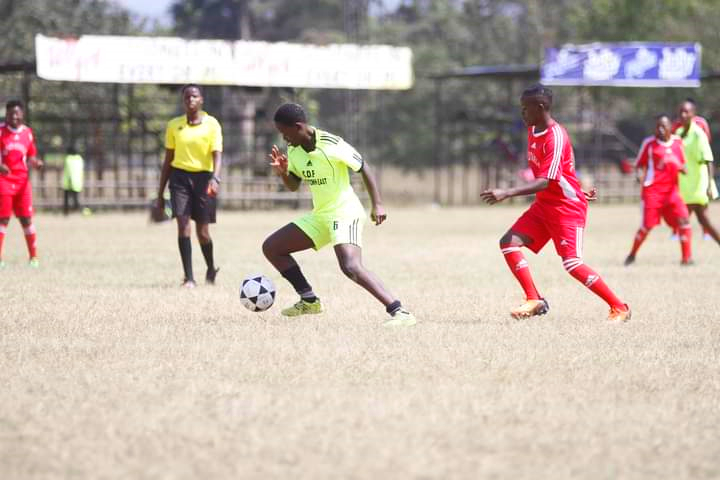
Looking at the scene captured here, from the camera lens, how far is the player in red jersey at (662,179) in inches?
635

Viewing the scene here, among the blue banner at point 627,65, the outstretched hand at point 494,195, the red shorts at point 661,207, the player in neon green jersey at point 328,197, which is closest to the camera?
the outstretched hand at point 494,195

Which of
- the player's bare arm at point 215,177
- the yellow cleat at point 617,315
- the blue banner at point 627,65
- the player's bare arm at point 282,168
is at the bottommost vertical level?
the yellow cleat at point 617,315

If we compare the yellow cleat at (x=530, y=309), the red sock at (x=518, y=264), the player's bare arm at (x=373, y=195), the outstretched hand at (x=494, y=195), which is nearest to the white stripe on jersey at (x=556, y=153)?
the outstretched hand at (x=494, y=195)

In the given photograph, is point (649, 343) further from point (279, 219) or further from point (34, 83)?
point (34, 83)

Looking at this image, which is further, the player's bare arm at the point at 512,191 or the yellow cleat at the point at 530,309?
the yellow cleat at the point at 530,309

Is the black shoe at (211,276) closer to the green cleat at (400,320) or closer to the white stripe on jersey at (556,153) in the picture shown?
the green cleat at (400,320)

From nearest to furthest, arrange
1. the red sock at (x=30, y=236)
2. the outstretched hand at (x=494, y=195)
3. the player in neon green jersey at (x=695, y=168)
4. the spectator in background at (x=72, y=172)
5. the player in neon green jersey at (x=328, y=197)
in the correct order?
the outstretched hand at (x=494, y=195) < the player in neon green jersey at (x=328, y=197) < the red sock at (x=30, y=236) < the player in neon green jersey at (x=695, y=168) < the spectator in background at (x=72, y=172)

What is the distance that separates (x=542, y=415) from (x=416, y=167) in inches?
1850

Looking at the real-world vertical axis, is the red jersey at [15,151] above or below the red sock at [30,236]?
above

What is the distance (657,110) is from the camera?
153 feet

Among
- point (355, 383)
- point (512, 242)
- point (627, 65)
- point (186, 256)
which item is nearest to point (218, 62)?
point (627, 65)

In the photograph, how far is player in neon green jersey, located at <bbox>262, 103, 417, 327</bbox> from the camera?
9.33 meters

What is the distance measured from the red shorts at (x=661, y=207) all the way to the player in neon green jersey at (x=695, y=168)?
1.31 ft

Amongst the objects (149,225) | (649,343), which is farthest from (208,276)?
(149,225)
